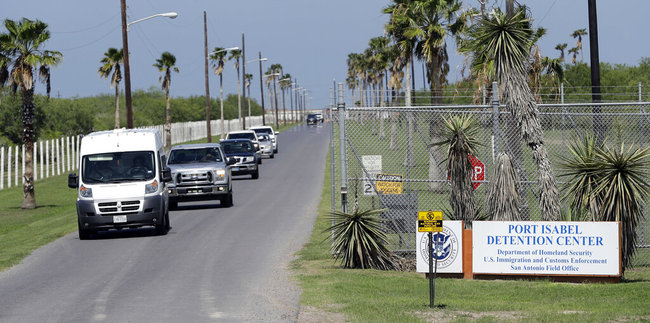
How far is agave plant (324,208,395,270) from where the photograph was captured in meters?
14.6

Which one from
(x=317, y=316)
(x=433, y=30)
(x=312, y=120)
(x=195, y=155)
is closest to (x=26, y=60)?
(x=195, y=155)

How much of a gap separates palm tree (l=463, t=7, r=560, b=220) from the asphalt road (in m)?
4.47

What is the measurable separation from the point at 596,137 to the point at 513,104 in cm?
174

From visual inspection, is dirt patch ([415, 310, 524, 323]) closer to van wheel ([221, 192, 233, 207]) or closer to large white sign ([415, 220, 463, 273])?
large white sign ([415, 220, 463, 273])

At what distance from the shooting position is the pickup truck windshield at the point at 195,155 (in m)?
28.3

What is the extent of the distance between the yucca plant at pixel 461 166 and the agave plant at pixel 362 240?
1297mm

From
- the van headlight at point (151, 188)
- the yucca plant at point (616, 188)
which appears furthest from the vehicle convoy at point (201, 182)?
the yucca plant at point (616, 188)

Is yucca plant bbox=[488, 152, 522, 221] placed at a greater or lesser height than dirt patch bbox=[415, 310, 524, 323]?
greater

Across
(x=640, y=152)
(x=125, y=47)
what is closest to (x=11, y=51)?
(x=125, y=47)

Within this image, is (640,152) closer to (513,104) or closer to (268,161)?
(513,104)

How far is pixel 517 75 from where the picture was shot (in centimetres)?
1509

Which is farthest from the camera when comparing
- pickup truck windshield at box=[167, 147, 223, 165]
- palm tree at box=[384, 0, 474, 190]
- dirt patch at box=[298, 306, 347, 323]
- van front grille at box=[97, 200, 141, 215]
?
palm tree at box=[384, 0, 474, 190]

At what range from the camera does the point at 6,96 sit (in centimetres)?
6888

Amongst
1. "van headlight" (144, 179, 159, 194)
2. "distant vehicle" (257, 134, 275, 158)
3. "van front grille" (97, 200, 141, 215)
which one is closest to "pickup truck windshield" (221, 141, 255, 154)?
"distant vehicle" (257, 134, 275, 158)
